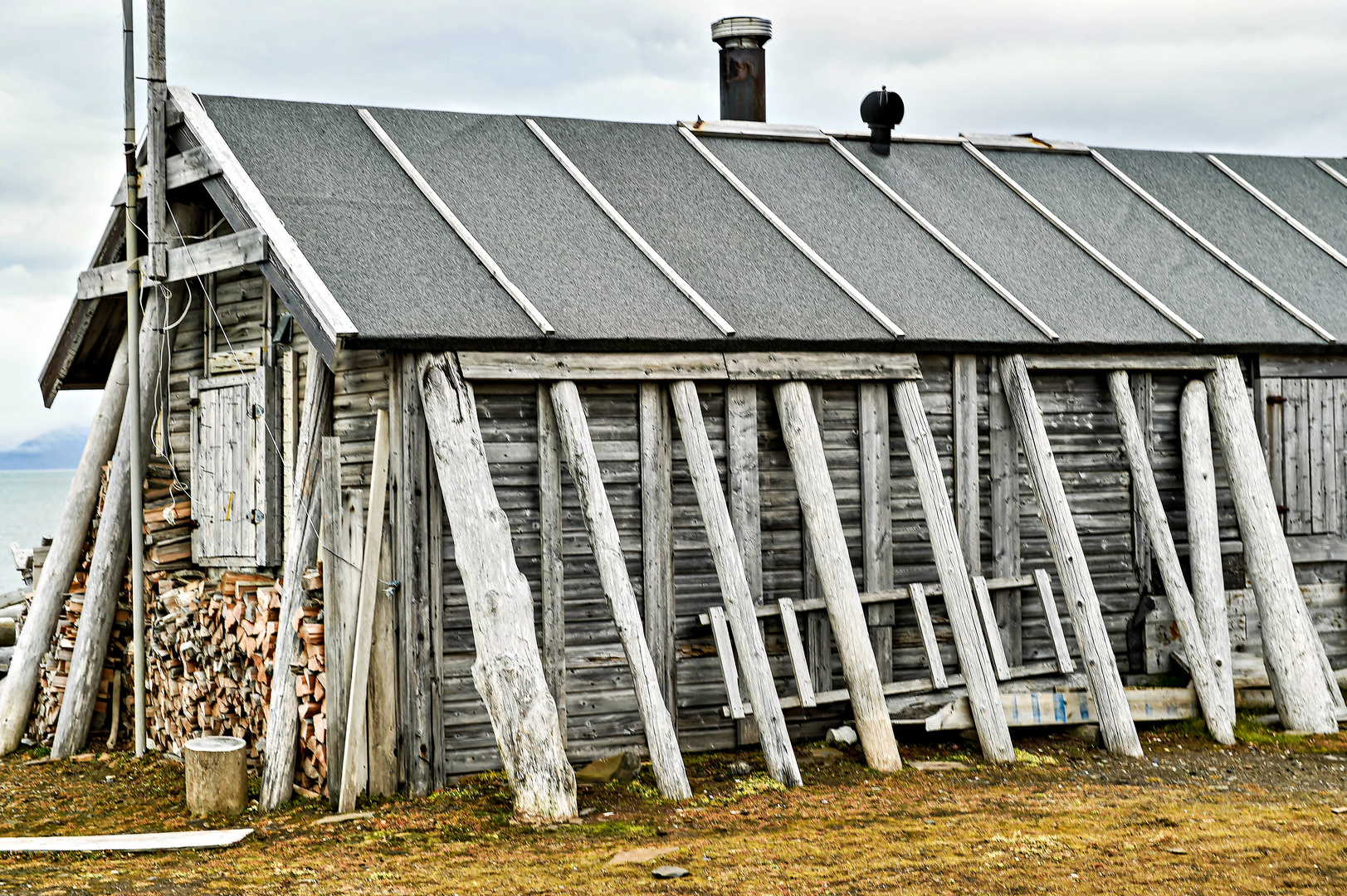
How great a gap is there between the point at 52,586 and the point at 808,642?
6545 mm

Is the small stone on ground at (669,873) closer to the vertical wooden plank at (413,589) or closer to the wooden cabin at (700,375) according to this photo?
the wooden cabin at (700,375)

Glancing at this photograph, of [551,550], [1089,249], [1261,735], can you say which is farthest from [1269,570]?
[551,550]

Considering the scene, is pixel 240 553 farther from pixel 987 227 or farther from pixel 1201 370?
pixel 1201 370

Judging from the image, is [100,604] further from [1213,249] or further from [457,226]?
[1213,249]

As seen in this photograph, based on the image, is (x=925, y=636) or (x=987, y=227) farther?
(x=987, y=227)

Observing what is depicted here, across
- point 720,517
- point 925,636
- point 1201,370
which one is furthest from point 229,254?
point 1201,370

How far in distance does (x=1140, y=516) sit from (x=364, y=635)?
664 centimetres

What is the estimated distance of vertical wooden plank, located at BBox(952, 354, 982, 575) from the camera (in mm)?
11352

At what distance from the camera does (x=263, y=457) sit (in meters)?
10.9

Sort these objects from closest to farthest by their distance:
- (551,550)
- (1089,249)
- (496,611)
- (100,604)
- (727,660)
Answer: (496,611) < (551,550) < (727,660) < (100,604) < (1089,249)

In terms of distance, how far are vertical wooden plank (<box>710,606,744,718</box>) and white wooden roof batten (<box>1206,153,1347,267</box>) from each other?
25.5 ft

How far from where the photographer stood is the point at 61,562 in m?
12.4

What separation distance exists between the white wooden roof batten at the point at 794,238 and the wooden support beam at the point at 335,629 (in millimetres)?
4354

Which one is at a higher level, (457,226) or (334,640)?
(457,226)
